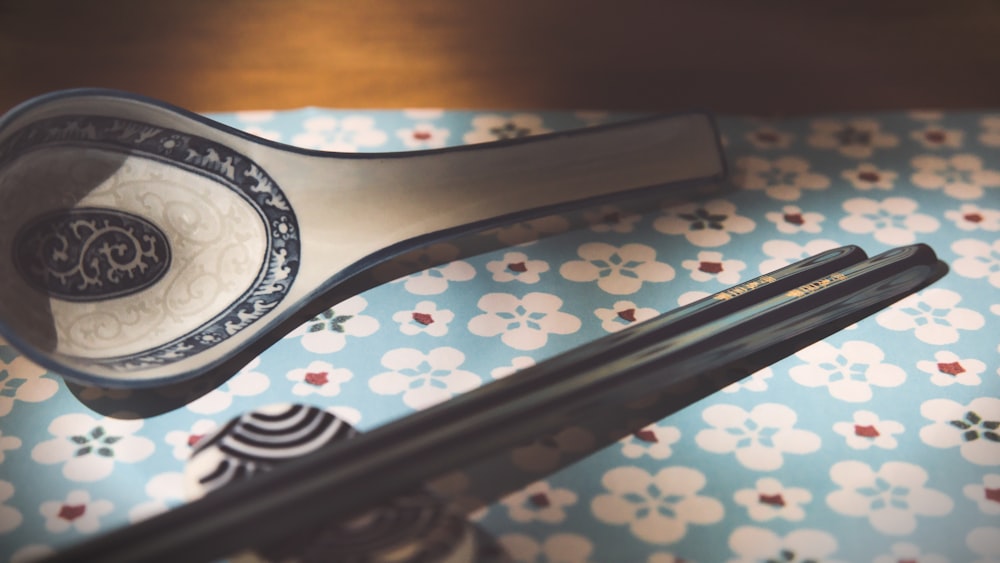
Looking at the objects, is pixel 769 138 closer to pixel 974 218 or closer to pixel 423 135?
pixel 974 218

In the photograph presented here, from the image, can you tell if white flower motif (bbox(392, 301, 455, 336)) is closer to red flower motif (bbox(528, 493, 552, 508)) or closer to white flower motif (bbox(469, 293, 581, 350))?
white flower motif (bbox(469, 293, 581, 350))

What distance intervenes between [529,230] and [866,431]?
25cm

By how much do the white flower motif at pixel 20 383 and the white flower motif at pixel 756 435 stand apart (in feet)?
1.11

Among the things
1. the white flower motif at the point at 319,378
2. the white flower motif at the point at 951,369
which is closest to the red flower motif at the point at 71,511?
the white flower motif at the point at 319,378

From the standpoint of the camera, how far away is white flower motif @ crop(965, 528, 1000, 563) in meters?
0.39

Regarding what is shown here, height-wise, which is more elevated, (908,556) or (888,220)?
(888,220)

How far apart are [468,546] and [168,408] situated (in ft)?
0.60

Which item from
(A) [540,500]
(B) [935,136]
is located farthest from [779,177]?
(A) [540,500]

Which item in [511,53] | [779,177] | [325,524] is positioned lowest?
[325,524]

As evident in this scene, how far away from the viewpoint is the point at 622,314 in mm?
527

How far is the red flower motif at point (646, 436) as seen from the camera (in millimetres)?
441

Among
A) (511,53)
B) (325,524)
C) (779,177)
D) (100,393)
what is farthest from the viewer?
(511,53)

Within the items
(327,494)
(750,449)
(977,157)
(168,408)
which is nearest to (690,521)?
(750,449)

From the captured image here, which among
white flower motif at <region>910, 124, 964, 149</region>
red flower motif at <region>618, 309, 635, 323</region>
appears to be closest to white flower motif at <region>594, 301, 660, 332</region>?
red flower motif at <region>618, 309, 635, 323</region>
